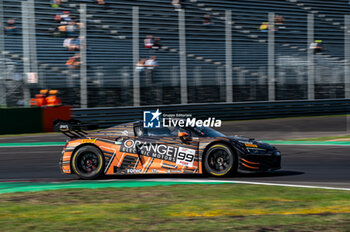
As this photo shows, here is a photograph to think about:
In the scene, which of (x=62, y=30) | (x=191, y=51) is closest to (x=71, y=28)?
(x=62, y=30)

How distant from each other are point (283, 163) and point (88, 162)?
13.7 ft

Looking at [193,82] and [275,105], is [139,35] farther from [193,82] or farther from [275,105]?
[275,105]

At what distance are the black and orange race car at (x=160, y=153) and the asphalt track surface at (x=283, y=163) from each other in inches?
11.7

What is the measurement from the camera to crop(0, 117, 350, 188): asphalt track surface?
30.5 feet

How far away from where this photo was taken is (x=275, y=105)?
25359 mm

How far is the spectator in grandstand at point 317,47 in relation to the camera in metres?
27.1

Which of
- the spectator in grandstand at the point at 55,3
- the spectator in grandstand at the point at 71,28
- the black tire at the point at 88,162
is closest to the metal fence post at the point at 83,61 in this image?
the spectator in grandstand at the point at 71,28

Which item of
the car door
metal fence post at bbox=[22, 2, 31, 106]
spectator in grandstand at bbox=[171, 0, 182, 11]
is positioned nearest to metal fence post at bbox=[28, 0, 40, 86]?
metal fence post at bbox=[22, 2, 31, 106]

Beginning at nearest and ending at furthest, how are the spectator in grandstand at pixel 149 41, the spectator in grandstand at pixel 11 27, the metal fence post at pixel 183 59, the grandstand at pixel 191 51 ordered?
1. the spectator in grandstand at pixel 11 27
2. the grandstand at pixel 191 51
3. the spectator in grandstand at pixel 149 41
4. the metal fence post at pixel 183 59

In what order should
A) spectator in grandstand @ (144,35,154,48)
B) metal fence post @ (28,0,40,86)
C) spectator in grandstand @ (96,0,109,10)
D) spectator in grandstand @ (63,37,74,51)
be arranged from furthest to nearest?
1. spectator in grandstand @ (144,35,154,48)
2. spectator in grandstand @ (96,0,109,10)
3. spectator in grandstand @ (63,37,74,51)
4. metal fence post @ (28,0,40,86)

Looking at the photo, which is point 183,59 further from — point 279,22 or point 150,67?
point 279,22

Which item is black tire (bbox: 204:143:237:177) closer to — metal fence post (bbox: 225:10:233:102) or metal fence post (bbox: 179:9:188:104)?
metal fence post (bbox: 179:9:188:104)

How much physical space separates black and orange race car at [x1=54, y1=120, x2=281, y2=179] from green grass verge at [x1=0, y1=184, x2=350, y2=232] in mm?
806

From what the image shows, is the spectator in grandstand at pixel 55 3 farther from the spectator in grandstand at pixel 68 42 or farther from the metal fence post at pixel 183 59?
the metal fence post at pixel 183 59
